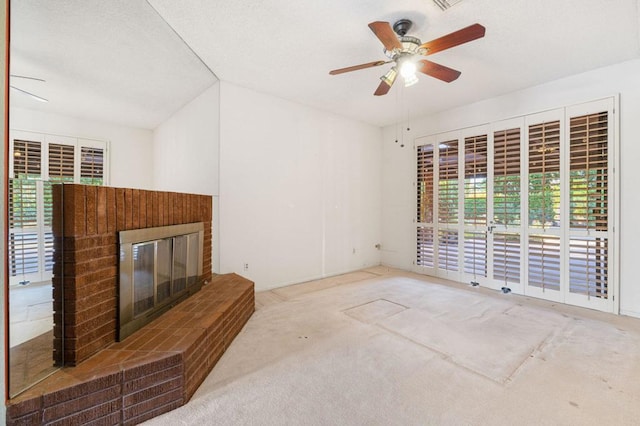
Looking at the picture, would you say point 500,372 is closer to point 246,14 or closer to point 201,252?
point 201,252

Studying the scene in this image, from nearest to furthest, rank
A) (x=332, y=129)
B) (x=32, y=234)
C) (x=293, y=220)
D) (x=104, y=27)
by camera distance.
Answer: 1. (x=32, y=234)
2. (x=104, y=27)
3. (x=293, y=220)
4. (x=332, y=129)

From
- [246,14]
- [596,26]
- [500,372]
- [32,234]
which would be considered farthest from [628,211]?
[32,234]

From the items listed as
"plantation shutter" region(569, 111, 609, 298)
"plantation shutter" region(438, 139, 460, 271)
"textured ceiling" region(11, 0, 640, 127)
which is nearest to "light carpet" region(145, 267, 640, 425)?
"plantation shutter" region(569, 111, 609, 298)

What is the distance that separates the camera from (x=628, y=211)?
321cm

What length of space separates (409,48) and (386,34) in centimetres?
54

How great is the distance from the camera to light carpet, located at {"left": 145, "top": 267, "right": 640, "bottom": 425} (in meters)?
1.70

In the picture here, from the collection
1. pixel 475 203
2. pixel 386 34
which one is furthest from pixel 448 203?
pixel 386 34

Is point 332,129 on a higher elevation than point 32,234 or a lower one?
higher

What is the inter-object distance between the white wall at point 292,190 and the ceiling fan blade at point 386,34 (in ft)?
7.21

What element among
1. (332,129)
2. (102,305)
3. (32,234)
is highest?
(332,129)

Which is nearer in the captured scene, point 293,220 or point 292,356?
point 292,356

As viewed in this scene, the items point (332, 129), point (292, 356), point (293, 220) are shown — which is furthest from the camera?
point (332, 129)

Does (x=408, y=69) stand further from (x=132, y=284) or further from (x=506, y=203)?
(x=132, y=284)

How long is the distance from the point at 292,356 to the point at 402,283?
8.54 feet
